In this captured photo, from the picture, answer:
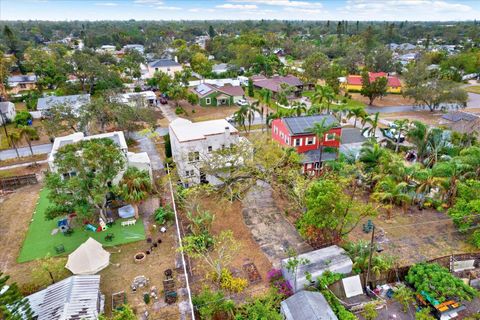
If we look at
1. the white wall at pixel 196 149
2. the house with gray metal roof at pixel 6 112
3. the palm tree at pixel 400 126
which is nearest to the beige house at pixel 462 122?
the palm tree at pixel 400 126

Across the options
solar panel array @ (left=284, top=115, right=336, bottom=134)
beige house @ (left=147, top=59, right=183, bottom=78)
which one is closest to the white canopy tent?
solar panel array @ (left=284, top=115, right=336, bottom=134)

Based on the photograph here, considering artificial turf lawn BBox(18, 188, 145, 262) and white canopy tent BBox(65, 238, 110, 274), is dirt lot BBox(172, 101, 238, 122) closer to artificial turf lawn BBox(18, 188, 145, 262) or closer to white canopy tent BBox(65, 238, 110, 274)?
artificial turf lawn BBox(18, 188, 145, 262)

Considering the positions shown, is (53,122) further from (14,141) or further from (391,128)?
(391,128)

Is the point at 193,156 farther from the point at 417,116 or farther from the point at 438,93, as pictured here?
the point at 438,93

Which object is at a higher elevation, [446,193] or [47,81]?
[47,81]

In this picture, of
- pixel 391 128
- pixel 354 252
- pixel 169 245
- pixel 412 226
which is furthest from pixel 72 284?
pixel 391 128

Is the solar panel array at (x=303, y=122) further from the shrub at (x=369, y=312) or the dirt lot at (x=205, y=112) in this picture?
the dirt lot at (x=205, y=112)
